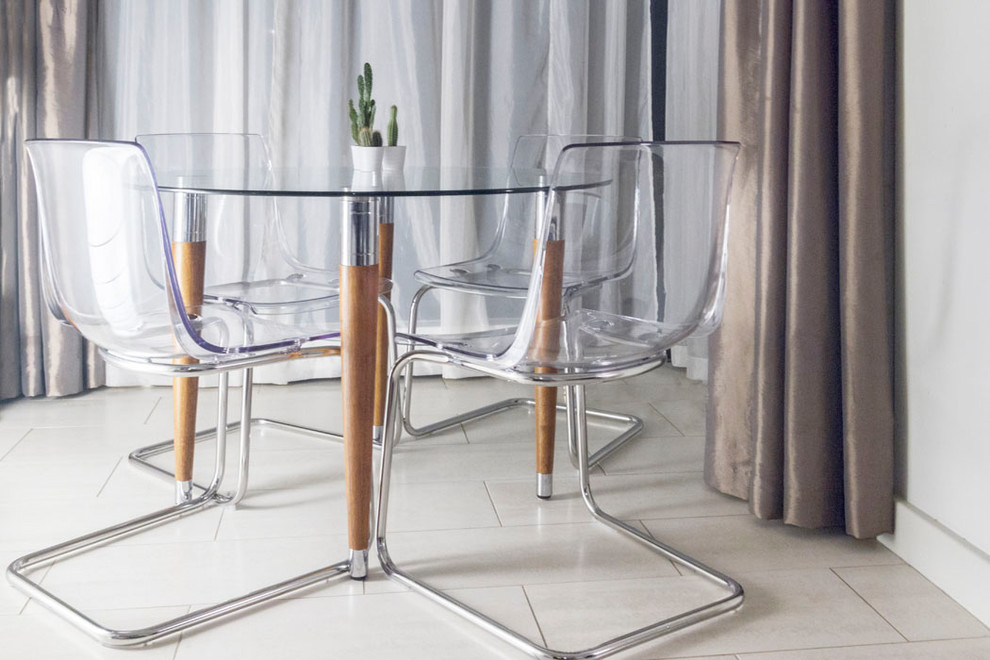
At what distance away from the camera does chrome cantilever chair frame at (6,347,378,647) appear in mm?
1630

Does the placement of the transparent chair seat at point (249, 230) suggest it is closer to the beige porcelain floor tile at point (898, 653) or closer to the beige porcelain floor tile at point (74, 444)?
the beige porcelain floor tile at point (74, 444)

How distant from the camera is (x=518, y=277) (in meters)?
2.44

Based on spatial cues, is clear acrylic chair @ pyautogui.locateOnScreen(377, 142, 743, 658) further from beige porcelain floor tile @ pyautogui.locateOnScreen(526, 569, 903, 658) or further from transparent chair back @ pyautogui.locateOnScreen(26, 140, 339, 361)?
transparent chair back @ pyautogui.locateOnScreen(26, 140, 339, 361)

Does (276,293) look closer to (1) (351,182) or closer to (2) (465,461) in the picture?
(1) (351,182)

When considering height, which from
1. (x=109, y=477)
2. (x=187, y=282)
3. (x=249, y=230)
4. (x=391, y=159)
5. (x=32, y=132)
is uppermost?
(x=32, y=132)

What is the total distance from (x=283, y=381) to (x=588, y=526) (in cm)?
146

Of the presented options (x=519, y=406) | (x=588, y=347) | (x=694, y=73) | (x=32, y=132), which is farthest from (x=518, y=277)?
(x=32, y=132)

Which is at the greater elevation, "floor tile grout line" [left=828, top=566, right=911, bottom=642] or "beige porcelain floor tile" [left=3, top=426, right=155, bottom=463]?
"beige porcelain floor tile" [left=3, top=426, right=155, bottom=463]

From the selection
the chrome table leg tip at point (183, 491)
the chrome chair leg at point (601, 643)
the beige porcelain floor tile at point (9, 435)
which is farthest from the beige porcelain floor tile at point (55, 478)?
the chrome chair leg at point (601, 643)

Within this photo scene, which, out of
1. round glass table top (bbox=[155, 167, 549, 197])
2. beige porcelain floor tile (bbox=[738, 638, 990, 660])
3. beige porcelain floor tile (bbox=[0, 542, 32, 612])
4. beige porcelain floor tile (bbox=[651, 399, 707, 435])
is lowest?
beige porcelain floor tile (bbox=[738, 638, 990, 660])

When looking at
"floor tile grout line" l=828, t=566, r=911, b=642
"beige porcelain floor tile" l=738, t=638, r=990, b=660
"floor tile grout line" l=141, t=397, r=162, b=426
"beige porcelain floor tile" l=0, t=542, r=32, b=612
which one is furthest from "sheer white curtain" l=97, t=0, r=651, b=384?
"beige porcelain floor tile" l=738, t=638, r=990, b=660

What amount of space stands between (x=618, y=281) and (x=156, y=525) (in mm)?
1111

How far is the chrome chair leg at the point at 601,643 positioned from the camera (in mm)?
1603

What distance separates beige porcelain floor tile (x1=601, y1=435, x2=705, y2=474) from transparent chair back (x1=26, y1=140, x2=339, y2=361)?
1.09 metres
